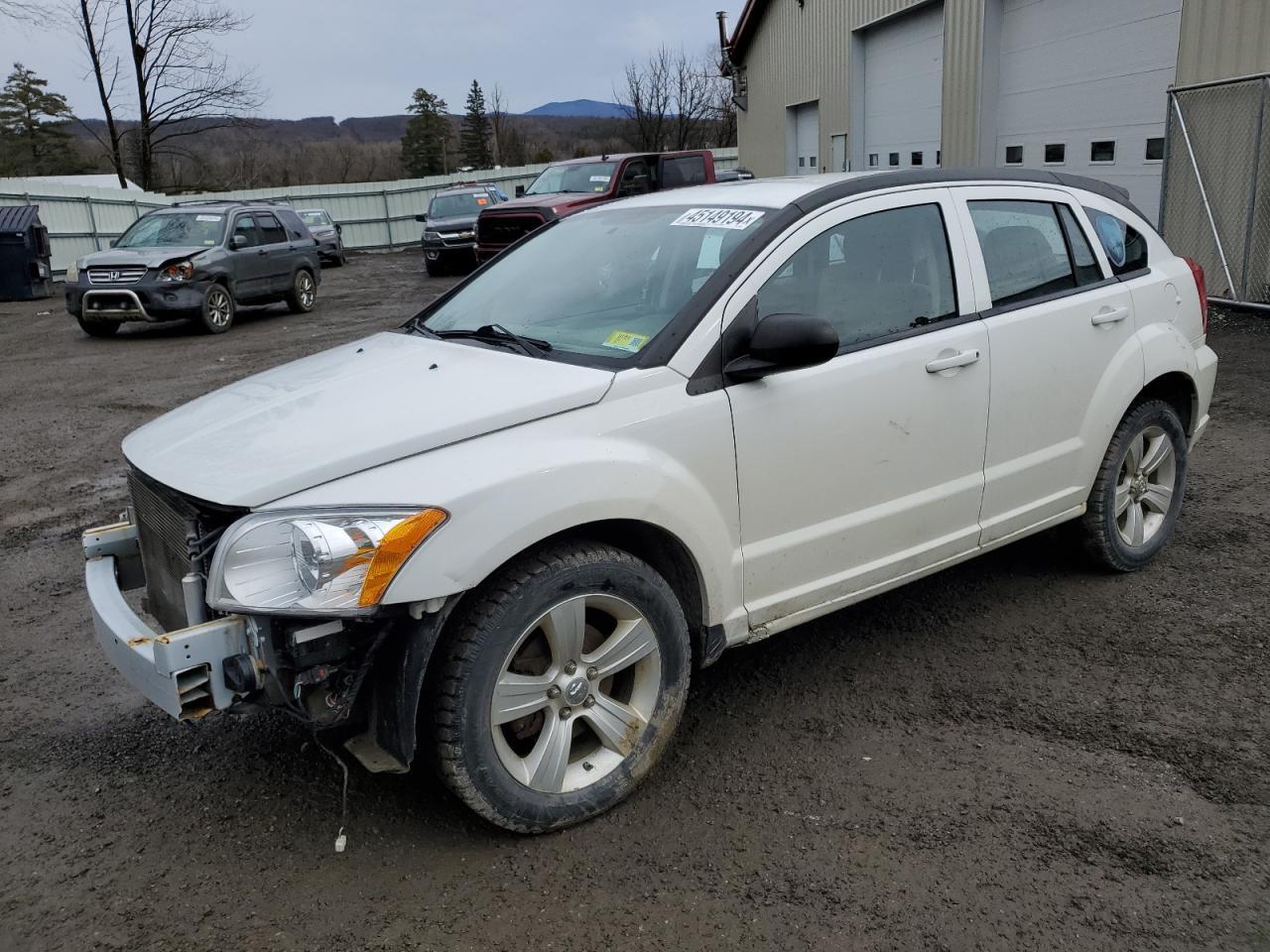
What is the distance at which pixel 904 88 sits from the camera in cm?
1823

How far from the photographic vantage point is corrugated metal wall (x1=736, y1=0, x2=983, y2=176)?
15.3m

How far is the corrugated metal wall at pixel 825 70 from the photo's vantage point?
15.3m

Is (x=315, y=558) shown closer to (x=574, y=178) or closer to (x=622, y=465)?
(x=622, y=465)

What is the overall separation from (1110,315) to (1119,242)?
1.47 ft

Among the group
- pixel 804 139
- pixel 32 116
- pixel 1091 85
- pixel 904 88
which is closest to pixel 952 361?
pixel 1091 85

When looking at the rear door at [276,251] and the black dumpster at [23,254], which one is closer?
the rear door at [276,251]

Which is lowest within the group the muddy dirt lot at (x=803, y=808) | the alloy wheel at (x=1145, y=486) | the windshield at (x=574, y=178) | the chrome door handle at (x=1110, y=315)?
the muddy dirt lot at (x=803, y=808)

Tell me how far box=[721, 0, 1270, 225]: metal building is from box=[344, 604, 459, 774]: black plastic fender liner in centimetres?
1012

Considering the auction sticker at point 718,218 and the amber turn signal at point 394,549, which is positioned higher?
the auction sticker at point 718,218

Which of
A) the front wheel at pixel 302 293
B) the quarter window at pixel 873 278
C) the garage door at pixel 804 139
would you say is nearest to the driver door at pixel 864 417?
the quarter window at pixel 873 278

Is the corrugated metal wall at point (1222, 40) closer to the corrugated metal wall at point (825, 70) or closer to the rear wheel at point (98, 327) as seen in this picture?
the corrugated metal wall at point (825, 70)

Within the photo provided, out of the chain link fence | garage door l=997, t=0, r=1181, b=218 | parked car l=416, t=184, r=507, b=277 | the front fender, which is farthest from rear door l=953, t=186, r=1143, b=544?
parked car l=416, t=184, r=507, b=277

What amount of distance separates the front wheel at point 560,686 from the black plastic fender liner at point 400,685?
91mm

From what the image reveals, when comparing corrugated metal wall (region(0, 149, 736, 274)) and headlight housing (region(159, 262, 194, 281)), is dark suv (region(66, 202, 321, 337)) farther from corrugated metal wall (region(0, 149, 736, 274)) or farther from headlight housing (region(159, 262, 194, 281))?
corrugated metal wall (region(0, 149, 736, 274))
